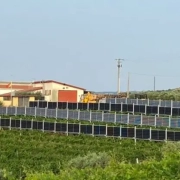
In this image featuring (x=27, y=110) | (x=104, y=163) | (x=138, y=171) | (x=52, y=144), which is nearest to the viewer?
(x=138, y=171)

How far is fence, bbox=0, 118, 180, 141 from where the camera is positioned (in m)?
39.3

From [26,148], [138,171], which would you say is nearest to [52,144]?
[26,148]

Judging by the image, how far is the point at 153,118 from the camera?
45.7 metres

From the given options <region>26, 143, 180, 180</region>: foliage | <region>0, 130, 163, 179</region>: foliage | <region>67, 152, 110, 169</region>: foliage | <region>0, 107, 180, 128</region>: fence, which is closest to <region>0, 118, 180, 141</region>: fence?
<region>0, 130, 163, 179</region>: foliage

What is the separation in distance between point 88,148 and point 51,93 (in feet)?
178

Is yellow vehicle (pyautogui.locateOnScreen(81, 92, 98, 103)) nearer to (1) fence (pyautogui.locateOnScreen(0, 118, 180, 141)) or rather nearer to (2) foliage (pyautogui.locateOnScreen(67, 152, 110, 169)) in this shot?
(1) fence (pyautogui.locateOnScreen(0, 118, 180, 141))

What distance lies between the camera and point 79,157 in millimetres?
21688

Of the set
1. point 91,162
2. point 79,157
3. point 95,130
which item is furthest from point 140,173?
point 95,130

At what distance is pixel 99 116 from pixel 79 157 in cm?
2756

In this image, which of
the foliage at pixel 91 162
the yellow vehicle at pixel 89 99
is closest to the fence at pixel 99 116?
the yellow vehicle at pixel 89 99

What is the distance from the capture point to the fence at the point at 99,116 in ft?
146

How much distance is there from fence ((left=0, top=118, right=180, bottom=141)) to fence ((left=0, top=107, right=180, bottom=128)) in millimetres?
3983

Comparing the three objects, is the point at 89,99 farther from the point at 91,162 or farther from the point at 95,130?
the point at 91,162

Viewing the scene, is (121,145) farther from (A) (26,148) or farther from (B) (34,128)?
(B) (34,128)
